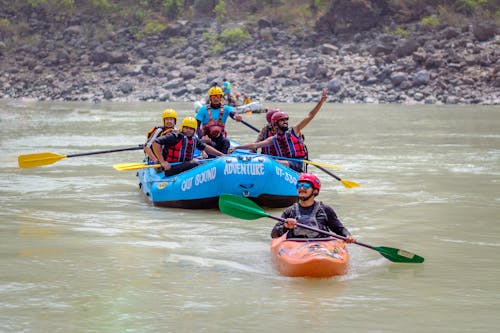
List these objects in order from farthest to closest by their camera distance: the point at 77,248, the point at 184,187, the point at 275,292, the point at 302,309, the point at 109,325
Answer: the point at 184,187 < the point at 77,248 < the point at 275,292 < the point at 302,309 < the point at 109,325

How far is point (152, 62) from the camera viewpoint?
48.7 metres

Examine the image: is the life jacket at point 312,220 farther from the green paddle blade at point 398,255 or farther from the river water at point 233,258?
the green paddle blade at point 398,255

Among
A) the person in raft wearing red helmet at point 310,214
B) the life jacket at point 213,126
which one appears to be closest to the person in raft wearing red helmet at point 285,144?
the life jacket at point 213,126

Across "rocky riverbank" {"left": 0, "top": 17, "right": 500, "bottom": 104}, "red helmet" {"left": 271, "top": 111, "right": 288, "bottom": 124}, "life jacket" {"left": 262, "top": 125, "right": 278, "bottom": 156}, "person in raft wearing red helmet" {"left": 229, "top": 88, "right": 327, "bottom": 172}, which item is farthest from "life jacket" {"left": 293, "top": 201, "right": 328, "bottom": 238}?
"rocky riverbank" {"left": 0, "top": 17, "right": 500, "bottom": 104}

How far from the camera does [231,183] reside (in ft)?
33.7

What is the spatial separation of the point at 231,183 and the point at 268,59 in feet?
117

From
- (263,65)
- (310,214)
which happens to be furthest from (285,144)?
(263,65)

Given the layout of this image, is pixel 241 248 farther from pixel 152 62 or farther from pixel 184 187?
pixel 152 62

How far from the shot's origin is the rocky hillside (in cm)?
3809

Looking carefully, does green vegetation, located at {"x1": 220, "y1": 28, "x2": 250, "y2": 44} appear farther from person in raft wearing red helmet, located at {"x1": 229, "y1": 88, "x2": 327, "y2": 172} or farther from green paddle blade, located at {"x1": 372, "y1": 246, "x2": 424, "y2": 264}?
green paddle blade, located at {"x1": 372, "y1": 246, "x2": 424, "y2": 264}

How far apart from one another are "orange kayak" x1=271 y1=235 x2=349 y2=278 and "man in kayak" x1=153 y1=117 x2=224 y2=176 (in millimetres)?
3707

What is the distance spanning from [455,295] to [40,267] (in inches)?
134

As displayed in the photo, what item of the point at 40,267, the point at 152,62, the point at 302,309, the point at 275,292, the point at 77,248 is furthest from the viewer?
the point at 152,62

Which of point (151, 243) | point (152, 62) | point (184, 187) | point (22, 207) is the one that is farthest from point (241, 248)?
point (152, 62)
